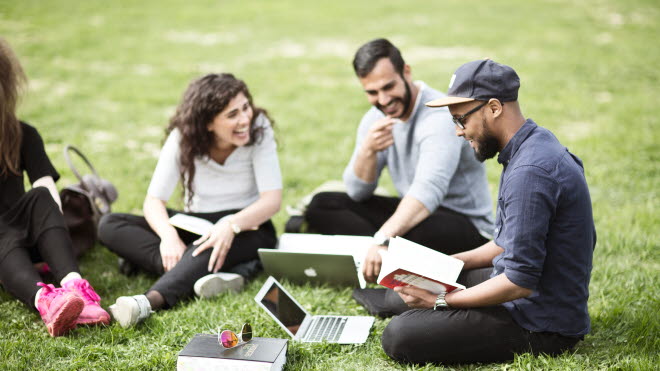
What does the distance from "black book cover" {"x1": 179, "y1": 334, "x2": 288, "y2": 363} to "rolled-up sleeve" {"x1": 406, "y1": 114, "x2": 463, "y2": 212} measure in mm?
1312

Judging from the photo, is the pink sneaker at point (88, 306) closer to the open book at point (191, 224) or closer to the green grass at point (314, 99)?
the green grass at point (314, 99)

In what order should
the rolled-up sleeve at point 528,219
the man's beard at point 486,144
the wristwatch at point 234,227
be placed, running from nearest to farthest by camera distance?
the rolled-up sleeve at point 528,219 < the man's beard at point 486,144 < the wristwatch at point 234,227

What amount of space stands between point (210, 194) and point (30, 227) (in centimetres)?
117

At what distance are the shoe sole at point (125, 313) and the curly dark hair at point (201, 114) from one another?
44.6 inches

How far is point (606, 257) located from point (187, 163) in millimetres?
2959

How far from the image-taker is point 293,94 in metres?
8.91

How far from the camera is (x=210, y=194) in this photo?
4395mm

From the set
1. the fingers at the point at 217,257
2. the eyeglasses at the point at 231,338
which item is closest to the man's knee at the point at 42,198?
the fingers at the point at 217,257

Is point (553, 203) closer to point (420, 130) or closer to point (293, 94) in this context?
point (420, 130)

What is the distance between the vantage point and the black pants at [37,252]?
3592 millimetres

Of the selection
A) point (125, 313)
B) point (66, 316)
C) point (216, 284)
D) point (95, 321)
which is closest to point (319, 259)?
point (216, 284)

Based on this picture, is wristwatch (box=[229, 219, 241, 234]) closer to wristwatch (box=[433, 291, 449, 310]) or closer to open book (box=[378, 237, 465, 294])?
open book (box=[378, 237, 465, 294])

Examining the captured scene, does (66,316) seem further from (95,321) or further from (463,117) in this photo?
(463,117)

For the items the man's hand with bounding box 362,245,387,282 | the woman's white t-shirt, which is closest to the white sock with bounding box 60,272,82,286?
the woman's white t-shirt
